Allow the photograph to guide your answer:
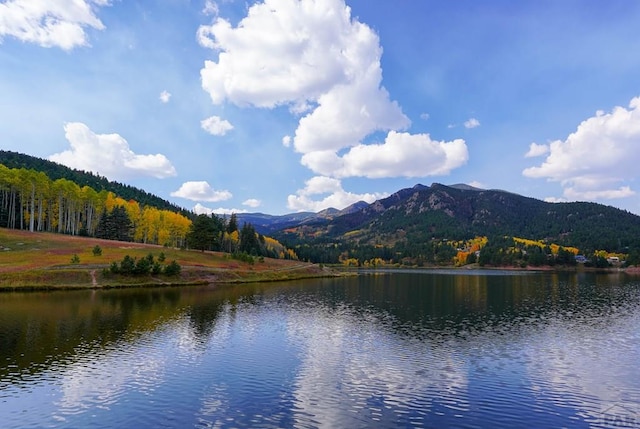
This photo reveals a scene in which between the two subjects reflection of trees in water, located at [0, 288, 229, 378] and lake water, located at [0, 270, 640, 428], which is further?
reflection of trees in water, located at [0, 288, 229, 378]

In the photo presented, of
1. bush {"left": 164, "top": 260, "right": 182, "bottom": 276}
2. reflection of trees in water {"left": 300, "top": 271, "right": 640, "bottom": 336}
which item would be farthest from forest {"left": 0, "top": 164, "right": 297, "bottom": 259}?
reflection of trees in water {"left": 300, "top": 271, "right": 640, "bottom": 336}

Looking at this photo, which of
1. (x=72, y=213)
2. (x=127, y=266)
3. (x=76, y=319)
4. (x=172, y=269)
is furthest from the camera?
(x=72, y=213)

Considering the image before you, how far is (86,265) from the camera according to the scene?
109688 millimetres

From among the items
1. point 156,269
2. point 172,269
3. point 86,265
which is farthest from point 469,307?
point 86,265

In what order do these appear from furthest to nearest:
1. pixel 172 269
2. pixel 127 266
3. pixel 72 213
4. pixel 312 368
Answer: pixel 72 213 < pixel 172 269 < pixel 127 266 < pixel 312 368

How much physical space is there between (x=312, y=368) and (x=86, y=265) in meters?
94.9

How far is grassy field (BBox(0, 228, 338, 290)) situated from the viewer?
324 feet

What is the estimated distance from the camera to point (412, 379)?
3459 cm

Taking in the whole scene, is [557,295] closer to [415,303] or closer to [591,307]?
[591,307]

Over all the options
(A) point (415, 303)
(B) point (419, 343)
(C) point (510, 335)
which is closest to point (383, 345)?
(B) point (419, 343)

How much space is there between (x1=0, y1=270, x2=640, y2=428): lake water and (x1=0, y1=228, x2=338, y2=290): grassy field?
93.9ft

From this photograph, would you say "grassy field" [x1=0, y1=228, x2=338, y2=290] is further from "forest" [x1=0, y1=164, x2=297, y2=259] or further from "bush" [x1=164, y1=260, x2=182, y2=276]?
"forest" [x1=0, y1=164, x2=297, y2=259]

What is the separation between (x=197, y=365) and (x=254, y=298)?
182 ft

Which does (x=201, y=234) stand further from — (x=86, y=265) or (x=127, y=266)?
(x=86, y=265)
